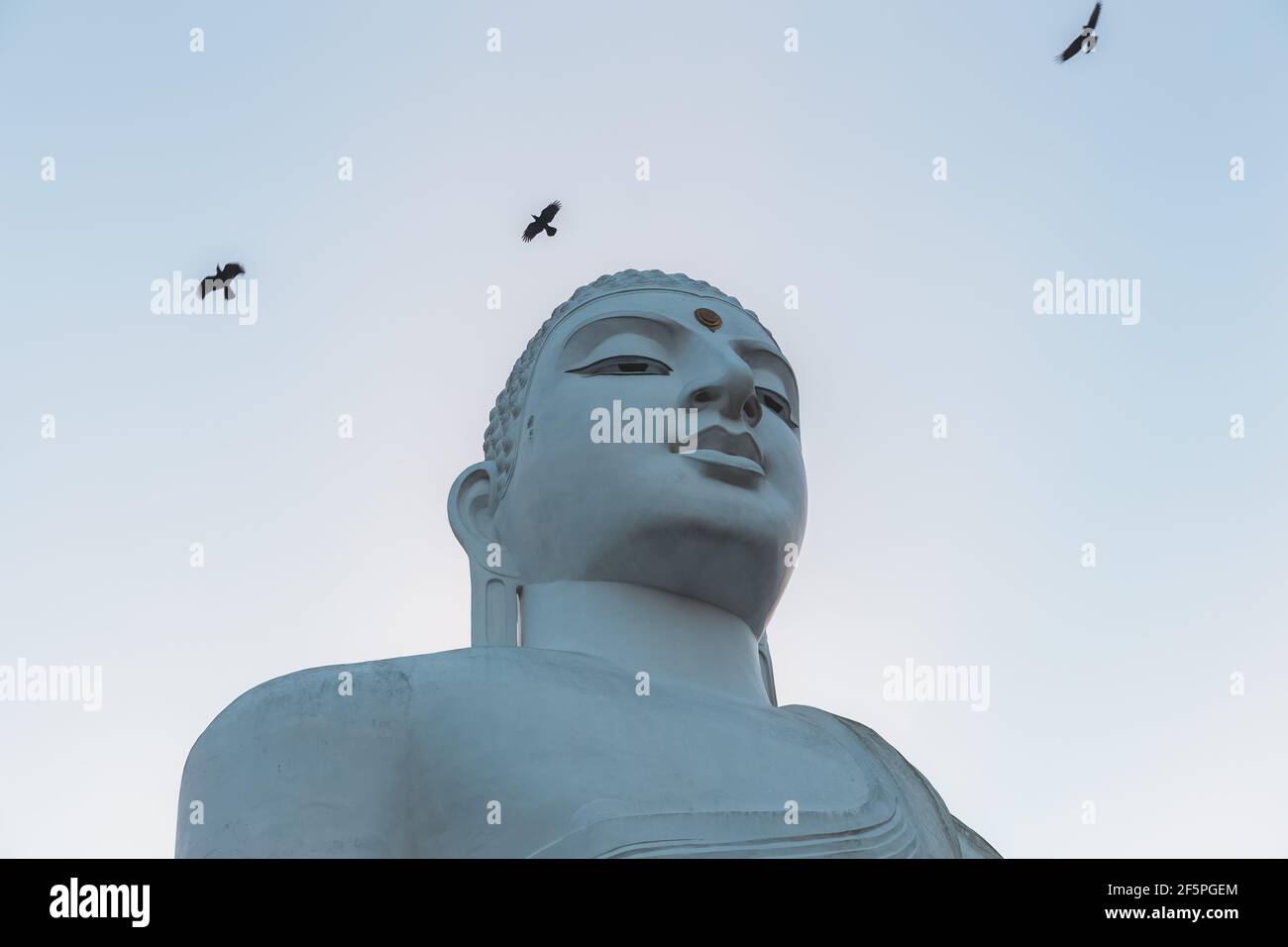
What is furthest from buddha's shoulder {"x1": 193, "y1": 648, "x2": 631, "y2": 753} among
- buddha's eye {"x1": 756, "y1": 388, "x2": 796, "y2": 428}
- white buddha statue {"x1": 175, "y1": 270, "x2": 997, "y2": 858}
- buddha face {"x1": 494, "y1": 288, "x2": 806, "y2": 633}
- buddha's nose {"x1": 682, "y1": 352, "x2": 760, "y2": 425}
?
buddha's eye {"x1": 756, "y1": 388, "x2": 796, "y2": 428}

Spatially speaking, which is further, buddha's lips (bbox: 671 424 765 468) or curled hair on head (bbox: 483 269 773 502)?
curled hair on head (bbox: 483 269 773 502)

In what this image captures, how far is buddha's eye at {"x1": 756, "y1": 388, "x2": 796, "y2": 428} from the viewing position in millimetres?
8805

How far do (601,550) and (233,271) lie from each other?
3.50m

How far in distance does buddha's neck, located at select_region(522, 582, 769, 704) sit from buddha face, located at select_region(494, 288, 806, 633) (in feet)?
0.20

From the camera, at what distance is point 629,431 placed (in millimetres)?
8102

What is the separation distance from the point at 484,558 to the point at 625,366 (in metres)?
1.04

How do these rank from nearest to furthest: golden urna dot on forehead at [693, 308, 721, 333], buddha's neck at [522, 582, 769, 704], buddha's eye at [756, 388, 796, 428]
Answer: buddha's neck at [522, 582, 769, 704] < golden urna dot on forehead at [693, 308, 721, 333] < buddha's eye at [756, 388, 796, 428]

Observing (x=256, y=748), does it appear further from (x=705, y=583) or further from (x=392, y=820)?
(x=705, y=583)

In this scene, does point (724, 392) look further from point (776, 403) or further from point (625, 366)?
point (776, 403)

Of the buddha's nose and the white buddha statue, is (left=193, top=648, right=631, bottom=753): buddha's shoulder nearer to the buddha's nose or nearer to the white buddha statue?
the white buddha statue

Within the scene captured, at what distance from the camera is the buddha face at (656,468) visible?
26.1ft

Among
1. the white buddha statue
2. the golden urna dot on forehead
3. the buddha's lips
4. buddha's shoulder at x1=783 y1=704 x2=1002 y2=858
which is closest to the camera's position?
the white buddha statue
